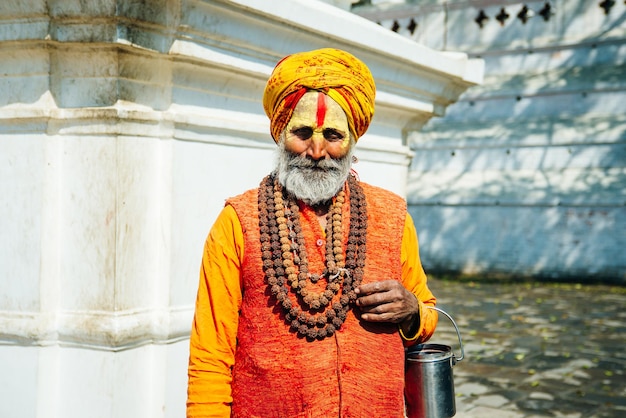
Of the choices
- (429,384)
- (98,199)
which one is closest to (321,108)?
(429,384)

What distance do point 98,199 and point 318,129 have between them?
1.01 meters

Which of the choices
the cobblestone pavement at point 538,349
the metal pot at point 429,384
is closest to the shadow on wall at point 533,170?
the cobblestone pavement at point 538,349

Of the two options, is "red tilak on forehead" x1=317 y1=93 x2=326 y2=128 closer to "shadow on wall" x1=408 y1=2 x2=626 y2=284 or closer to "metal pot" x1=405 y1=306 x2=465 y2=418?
"metal pot" x1=405 y1=306 x2=465 y2=418

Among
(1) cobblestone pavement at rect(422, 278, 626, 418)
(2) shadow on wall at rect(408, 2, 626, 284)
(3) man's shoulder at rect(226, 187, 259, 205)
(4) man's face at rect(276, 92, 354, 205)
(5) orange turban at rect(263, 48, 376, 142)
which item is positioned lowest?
(1) cobblestone pavement at rect(422, 278, 626, 418)

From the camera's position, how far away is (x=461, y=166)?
13000mm

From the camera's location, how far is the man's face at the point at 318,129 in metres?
2.32

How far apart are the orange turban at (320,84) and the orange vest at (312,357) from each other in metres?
0.27

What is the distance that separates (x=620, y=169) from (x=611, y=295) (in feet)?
6.54

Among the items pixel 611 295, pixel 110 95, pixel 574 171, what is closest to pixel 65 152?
pixel 110 95

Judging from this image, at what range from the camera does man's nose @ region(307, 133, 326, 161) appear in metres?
2.35

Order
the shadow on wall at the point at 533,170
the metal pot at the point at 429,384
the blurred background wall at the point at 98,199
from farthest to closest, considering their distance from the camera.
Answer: the shadow on wall at the point at 533,170 < the blurred background wall at the point at 98,199 < the metal pot at the point at 429,384

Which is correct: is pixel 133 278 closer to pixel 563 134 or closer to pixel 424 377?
pixel 424 377

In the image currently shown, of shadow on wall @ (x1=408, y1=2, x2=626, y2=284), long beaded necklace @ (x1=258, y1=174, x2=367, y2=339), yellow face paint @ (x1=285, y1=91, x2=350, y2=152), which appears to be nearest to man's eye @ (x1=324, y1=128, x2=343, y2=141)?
yellow face paint @ (x1=285, y1=91, x2=350, y2=152)

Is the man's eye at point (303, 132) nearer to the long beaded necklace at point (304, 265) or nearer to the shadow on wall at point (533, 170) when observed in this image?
the long beaded necklace at point (304, 265)
